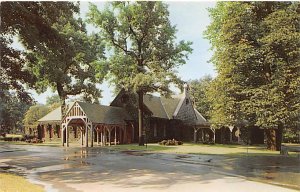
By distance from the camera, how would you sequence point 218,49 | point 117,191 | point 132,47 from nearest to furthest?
point 117,191 → point 218,49 → point 132,47

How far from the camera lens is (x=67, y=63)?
27453 millimetres

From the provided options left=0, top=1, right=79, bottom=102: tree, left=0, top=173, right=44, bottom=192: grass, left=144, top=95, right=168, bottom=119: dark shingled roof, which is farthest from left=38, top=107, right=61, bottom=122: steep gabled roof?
left=0, top=173, right=44, bottom=192: grass

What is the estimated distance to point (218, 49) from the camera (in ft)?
121

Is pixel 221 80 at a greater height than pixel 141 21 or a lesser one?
lesser

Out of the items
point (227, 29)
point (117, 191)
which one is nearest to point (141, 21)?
point (227, 29)

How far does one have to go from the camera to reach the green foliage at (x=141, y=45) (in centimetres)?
4178

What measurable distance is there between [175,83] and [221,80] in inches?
311

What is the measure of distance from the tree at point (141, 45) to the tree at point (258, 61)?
6.79 meters

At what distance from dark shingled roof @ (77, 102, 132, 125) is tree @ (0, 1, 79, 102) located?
68.8 feet

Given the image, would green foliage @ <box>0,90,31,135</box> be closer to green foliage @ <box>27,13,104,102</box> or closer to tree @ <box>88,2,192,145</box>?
green foliage @ <box>27,13,104,102</box>

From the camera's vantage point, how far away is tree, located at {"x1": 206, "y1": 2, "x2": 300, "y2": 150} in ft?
101

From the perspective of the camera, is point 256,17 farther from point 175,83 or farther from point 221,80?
point 175,83

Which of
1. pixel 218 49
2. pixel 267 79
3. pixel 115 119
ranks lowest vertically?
pixel 115 119

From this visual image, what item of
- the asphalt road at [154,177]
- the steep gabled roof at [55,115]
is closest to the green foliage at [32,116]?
the steep gabled roof at [55,115]
